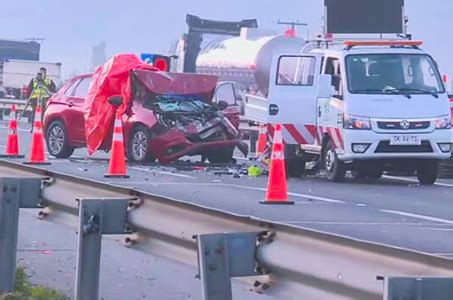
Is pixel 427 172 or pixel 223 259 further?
pixel 427 172

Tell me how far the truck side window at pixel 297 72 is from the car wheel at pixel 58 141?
566 cm

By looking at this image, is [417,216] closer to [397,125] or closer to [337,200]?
[337,200]

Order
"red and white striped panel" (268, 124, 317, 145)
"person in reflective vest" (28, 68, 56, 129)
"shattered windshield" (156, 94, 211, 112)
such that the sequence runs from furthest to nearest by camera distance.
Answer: "person in reflective vest" (28, 68, 56, 129) → "shattered windshield" (156, 94, 211, 112) → "red and white striped panel" (268, 124, 317, 145)

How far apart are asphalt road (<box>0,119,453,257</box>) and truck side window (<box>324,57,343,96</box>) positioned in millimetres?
1512

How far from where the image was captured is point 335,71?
777 inches

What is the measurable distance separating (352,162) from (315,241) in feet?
46.8

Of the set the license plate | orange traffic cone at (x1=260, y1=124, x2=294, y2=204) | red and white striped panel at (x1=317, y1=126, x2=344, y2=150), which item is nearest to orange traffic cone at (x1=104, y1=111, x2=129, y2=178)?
red and white striped panel at (x1=317, y1=126, x2=344, y2=150)

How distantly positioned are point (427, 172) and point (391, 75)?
5.66 feet

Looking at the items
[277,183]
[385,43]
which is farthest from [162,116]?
[277,183]

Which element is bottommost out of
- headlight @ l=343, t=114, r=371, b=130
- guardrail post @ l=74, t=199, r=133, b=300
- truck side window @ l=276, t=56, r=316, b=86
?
guardrail post @ l=74, t=199, r=133, b=300

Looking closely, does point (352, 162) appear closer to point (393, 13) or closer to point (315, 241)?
point (393, 13)

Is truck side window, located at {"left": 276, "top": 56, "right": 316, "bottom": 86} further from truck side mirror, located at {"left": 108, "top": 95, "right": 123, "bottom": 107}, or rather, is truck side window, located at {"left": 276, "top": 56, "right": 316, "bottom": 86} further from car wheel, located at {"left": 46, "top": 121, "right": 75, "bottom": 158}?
car wheel, located at {"left": 46, "top": 121, "right": 75, "bottom": 158}

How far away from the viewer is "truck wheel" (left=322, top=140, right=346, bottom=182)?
19453 millimetres

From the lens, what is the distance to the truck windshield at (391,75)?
19234mm
